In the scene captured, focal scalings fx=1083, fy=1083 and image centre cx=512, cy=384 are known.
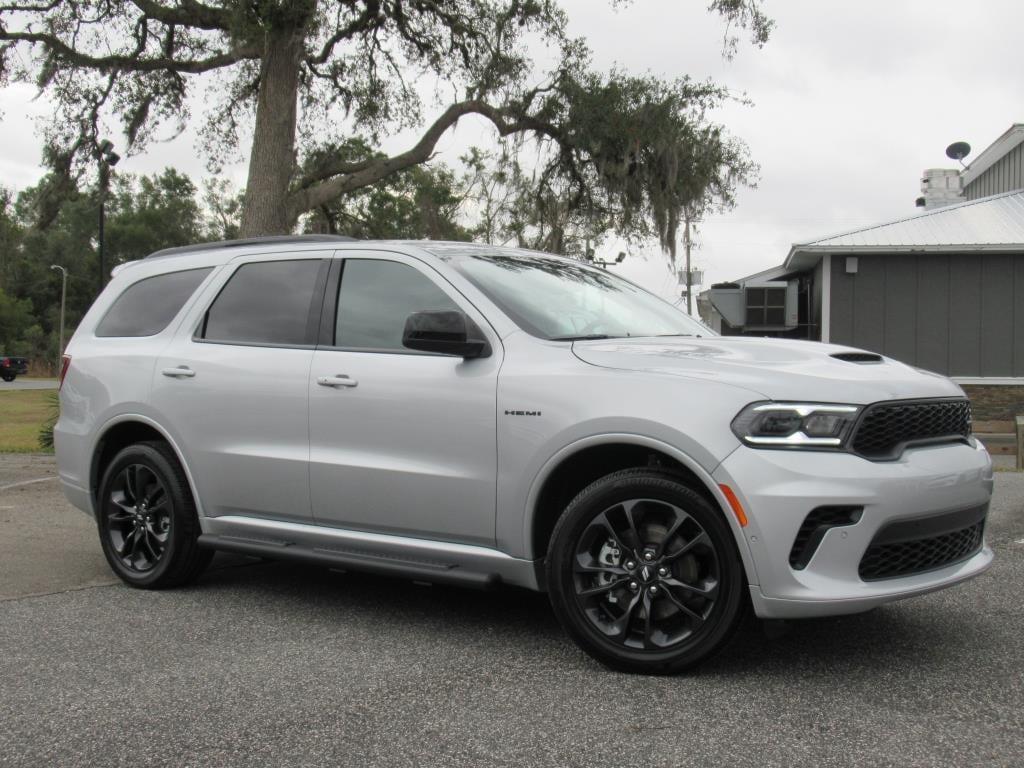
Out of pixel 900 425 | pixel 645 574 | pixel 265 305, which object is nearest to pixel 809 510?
pixel 900 425

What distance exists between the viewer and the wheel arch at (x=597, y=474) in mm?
3957

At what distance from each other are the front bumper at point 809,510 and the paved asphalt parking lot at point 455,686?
369 mm

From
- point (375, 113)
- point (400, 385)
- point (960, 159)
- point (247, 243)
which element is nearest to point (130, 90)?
point (375, 113)

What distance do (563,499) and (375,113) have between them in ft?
56.7

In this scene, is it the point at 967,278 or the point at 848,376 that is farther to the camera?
the point at 967,278

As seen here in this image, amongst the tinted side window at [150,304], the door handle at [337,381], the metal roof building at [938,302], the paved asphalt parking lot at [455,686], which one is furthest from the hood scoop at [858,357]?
the metal roof building at [938,302]

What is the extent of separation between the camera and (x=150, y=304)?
621 cm

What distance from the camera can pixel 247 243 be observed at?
597 cm

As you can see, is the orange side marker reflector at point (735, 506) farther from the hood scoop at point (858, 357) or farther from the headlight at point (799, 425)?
the hood scoop at point (858, 357)

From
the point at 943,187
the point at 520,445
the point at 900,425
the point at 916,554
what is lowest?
the point at 916,554

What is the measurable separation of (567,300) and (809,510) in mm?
1771

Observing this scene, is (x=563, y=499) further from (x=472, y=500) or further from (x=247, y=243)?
(x=247, y=243)

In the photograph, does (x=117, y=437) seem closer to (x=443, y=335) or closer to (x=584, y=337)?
(x=443, y=335)

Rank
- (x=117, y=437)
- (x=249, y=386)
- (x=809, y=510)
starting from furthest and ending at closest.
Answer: (x=117, y=437), (x=249, y=386), (x=809, y=510)
